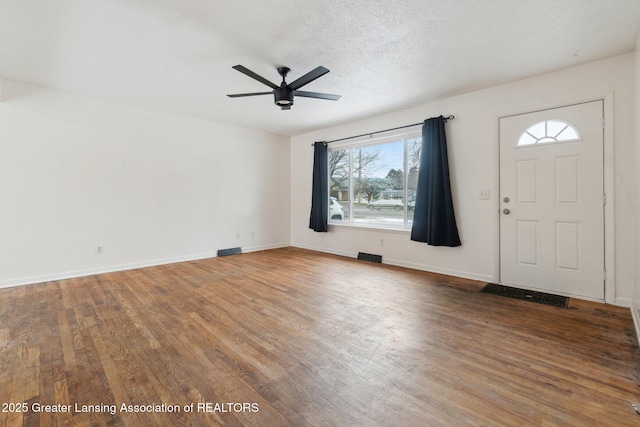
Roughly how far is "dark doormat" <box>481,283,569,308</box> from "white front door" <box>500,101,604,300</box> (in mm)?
132

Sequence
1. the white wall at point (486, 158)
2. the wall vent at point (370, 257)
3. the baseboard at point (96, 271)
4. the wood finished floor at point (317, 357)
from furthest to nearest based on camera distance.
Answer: the wall vent at point (370, 257) < the baseboard at point (96, 271) < the white wall at point (486, 158) < the wood finished floor at point (317, 357)

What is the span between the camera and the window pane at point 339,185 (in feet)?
18.5

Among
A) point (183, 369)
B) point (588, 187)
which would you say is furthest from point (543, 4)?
point (183, 369)

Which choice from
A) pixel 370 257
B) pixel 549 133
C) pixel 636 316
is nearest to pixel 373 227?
pixel 370 257

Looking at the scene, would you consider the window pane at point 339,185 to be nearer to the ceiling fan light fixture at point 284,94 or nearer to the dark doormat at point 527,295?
the ceiling fan light fixture at point 284,94

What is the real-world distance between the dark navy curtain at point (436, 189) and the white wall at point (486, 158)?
0.14 meters

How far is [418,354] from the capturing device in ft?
6.53

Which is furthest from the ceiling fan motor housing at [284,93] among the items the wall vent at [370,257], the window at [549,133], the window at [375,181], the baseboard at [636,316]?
the baseboard at [636,316]

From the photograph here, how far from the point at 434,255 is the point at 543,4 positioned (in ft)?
10.1

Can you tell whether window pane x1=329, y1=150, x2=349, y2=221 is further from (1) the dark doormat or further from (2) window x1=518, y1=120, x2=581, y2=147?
(2) window x1=518, y1=120, x2=581, y2=147

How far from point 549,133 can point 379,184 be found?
2.47m

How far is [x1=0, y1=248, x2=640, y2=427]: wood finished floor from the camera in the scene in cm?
145

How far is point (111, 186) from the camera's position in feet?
13.7

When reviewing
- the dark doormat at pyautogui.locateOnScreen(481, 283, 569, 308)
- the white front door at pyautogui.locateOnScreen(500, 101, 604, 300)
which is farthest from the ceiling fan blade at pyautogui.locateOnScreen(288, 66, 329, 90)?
the dark doormat at pyautogui.locateOnScreen(481, 283, 569, 308)
